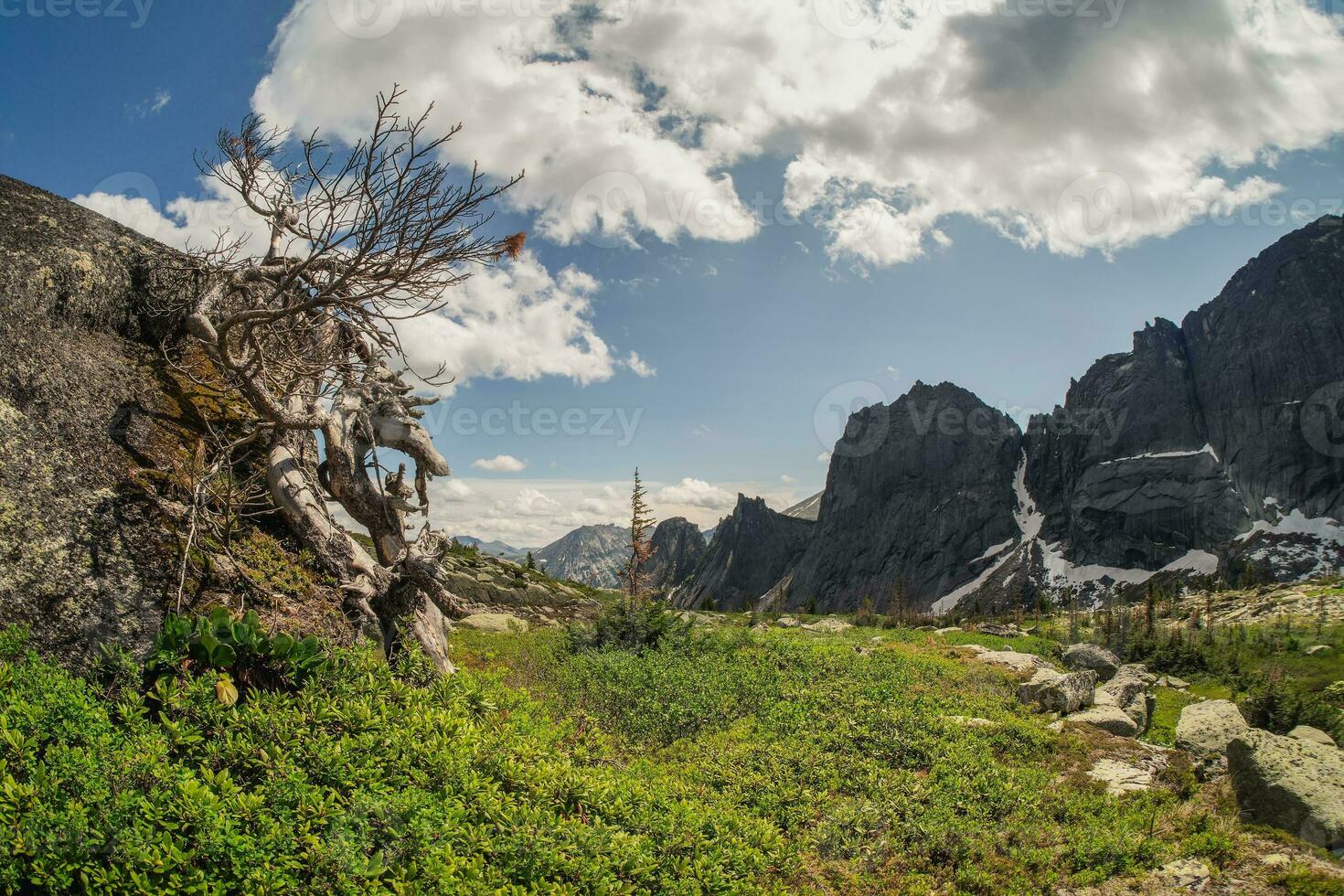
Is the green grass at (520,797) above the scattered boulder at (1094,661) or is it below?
above

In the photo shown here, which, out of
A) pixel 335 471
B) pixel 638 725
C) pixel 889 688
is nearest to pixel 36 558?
pixel 335 471

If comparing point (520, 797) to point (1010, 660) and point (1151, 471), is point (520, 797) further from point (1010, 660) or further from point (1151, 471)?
point (1151, 471)

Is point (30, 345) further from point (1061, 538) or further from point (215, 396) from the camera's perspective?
point (1061, 538)

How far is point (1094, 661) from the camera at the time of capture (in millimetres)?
19953

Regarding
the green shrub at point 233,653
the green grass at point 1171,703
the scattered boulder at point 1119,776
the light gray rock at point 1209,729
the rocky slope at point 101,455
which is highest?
the rocky slope at point 101,455

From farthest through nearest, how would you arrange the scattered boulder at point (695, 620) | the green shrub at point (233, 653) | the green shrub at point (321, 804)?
1. the scattered boulder at point (695, 620)
2. the green shrub at point (233, 653)
3. the green shrub at point (321, 804)

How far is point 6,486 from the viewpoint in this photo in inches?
232

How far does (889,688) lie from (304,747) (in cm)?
1098

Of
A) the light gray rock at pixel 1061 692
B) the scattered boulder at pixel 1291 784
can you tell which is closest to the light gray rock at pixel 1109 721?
the light gray rock at pixel 1061 692

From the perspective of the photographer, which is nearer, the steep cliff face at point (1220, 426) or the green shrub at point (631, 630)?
the green shrub at point (631, 630)

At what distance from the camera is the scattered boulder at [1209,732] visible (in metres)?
9.83

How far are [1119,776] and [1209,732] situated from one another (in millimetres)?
2350

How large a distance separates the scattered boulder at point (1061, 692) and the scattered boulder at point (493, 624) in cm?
1586

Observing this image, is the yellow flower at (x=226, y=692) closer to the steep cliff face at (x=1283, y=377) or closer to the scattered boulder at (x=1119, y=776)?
the scattered boulder at (x=1119, y=776)
